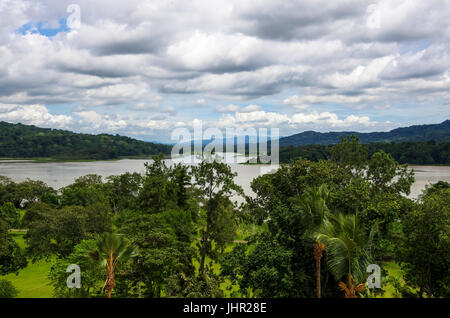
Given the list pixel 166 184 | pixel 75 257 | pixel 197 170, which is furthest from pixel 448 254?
pixel 166 184

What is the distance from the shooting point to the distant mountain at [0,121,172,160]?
156 metres

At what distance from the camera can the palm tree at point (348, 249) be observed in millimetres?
8393

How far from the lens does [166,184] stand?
87.1 feet

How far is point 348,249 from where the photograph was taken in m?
8.36

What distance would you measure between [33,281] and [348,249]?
19785mm

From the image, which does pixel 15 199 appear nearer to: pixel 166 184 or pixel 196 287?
pixel 166 184

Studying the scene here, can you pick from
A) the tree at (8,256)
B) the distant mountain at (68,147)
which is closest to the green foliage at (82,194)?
the tree at (8,256)

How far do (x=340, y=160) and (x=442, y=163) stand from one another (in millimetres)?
72878

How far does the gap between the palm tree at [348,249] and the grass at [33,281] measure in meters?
15.1

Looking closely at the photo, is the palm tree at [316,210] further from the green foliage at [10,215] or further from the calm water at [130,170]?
the calm water at [130,170]

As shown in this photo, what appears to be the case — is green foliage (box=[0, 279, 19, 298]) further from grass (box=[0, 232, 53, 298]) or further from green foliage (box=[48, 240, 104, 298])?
grass (box=[0, 232, 53, 298])

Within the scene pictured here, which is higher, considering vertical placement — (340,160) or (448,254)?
(340,160)

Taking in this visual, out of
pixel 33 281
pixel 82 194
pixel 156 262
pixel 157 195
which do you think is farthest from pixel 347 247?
pixel 82 194

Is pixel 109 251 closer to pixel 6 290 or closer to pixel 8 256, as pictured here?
pixel 6 290
